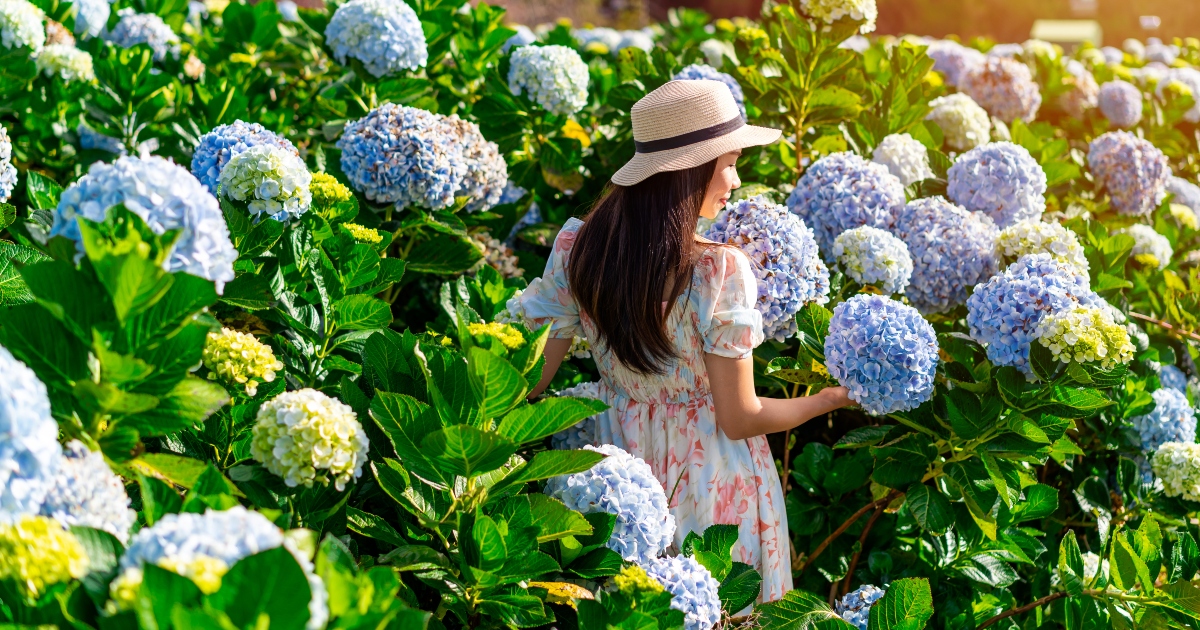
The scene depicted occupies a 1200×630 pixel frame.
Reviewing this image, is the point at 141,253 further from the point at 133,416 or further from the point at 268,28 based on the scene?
the point at 268,28

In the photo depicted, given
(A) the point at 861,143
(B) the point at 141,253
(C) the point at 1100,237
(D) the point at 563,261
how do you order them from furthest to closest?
(A) the point at 861,143 → (C) the point at 1100,237 → (D) the point at 563,261 → (B) the point at 141,253

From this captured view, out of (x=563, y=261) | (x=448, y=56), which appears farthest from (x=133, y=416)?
(x=448, y=56)

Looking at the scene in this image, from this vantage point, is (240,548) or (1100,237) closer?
(240,548)

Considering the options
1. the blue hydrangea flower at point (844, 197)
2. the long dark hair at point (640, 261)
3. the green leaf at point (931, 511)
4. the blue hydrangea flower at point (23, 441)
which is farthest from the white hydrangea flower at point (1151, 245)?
the blue hydrangea flower at point (23, 441)

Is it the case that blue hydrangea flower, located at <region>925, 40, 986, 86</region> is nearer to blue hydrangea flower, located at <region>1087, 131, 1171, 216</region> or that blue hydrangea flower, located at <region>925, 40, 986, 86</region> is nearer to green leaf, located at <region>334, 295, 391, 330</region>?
blue hydrangea flower, located at <region>1087, 131, 1171, 216</region>

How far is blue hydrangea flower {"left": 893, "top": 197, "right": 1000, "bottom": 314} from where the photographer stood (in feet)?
8.12

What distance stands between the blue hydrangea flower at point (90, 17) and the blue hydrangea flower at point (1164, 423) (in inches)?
134

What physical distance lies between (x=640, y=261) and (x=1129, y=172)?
7.68 feet

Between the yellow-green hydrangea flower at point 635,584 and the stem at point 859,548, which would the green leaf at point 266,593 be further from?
the stem at point 859,548

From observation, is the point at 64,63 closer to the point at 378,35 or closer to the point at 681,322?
the point at 378,35

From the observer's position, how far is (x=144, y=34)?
3.45 m

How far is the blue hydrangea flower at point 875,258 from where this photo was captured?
2330 mm

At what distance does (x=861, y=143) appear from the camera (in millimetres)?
3188

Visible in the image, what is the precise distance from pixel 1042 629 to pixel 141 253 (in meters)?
2.10
